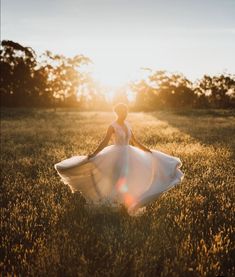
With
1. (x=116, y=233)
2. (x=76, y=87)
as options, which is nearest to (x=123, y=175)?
(x=116, y=233)

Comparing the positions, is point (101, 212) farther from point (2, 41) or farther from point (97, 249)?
point (2, 41)

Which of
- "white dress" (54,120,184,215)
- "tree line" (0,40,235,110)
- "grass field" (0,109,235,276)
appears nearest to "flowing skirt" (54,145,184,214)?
"white dress" (54,120,184,215)

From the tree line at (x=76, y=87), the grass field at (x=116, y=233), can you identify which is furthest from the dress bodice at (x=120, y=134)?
the tree line at (x=76, y=87)

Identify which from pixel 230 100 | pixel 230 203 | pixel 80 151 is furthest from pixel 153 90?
pixel 230 203

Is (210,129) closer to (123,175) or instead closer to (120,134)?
(120,134)

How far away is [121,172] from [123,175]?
66 millimetres

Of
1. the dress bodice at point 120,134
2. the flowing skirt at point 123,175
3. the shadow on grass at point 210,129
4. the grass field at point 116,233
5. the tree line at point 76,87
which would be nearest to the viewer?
the grass field at point 116,233

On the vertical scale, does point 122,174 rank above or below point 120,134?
below

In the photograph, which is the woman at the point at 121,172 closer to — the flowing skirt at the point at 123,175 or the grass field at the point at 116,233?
the flowing skirt at the point at 123,175

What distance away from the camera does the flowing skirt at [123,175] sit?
5.85 metres

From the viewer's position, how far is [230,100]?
8512 centimetres

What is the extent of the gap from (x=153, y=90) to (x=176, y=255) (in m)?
93.9

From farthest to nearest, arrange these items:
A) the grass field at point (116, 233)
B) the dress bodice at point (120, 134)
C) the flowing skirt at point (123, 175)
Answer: the dress bodice at point (120, 134)
the flowing skirt at point (123, 175)
the grass field at point (116, 233)

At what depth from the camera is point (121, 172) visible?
601 cm
